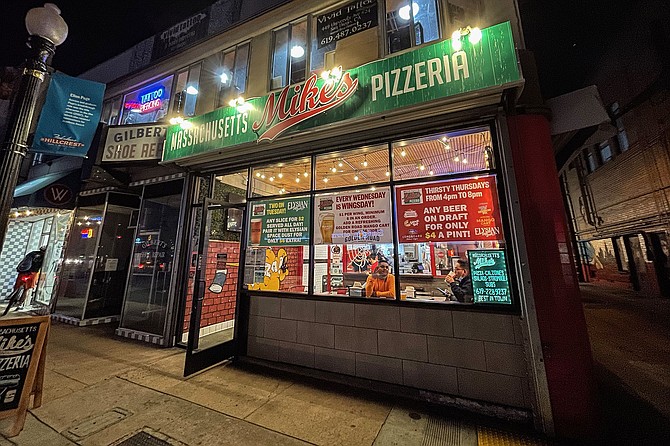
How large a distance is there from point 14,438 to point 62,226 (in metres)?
9.25

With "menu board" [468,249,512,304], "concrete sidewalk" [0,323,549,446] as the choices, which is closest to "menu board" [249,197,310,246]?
"concrete sidewalk" [0,323,549,446]

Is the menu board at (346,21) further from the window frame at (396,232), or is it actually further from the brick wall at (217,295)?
the brick wall at (217,295)

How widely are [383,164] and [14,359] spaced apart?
5.56 metres

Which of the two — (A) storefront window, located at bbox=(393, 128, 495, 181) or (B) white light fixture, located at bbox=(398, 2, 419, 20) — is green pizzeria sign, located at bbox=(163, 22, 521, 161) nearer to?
(A) storefront window, located at bbox=(393, 128, 495, 181)

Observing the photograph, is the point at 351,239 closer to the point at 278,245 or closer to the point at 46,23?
the point at 278,245

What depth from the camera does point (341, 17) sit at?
5473mm

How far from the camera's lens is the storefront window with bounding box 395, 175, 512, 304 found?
3488mm

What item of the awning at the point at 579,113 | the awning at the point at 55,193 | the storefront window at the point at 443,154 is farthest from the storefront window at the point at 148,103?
the awning at the point at 579,113

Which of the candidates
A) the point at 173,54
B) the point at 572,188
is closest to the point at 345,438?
the point at 173,54

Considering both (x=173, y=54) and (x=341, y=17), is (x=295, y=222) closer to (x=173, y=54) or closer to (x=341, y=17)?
(x=341, y=17)

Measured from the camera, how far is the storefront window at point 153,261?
6125 mm

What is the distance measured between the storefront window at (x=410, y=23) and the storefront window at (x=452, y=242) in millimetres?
2755

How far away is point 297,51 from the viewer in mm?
5840

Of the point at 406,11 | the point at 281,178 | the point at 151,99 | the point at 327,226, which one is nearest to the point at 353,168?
the point at 327,226
